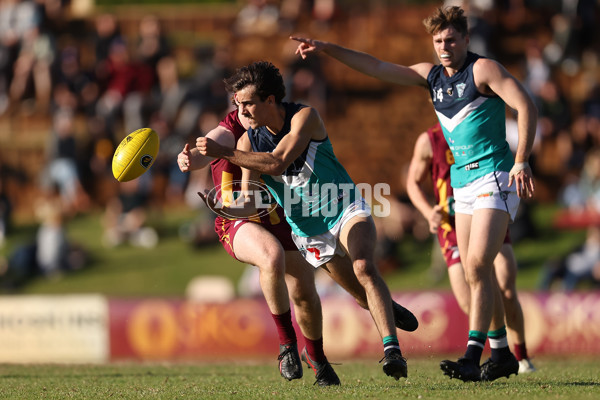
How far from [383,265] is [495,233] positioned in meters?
9.34

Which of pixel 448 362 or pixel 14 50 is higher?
pixel 14 50

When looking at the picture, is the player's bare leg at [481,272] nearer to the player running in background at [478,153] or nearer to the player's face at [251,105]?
the player running in background at [478,153]

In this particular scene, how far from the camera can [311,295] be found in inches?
296

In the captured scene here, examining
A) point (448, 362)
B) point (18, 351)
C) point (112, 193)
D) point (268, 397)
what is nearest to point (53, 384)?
point (268, 397)

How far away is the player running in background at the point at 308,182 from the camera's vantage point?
6.84 m

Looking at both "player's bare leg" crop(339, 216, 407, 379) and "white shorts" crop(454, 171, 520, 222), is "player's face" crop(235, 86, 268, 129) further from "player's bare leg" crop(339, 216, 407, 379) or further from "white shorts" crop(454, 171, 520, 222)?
"white shorts" crop(454, 171, 520, 222)

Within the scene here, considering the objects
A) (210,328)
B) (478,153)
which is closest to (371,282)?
(478,153)

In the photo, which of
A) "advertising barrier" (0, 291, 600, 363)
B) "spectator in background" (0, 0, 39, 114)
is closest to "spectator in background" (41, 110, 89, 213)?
"spectator in background" (0, 0, 39, 114)

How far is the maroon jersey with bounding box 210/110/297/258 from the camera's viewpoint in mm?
7617

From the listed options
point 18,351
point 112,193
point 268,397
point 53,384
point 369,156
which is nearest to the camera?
point 268,397

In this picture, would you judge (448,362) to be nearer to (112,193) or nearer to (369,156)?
(369,156)

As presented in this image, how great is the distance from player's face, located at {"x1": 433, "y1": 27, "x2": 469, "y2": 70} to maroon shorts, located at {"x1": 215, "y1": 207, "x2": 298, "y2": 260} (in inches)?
70.4

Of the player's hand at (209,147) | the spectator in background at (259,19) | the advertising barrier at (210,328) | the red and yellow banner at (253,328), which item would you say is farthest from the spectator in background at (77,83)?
the player's hand at (209,147)

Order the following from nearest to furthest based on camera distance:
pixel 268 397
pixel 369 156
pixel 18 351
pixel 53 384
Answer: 1. pixel 268 397
2. pixel 53 384
3. pixel 18 351
4. pixel 369 156
